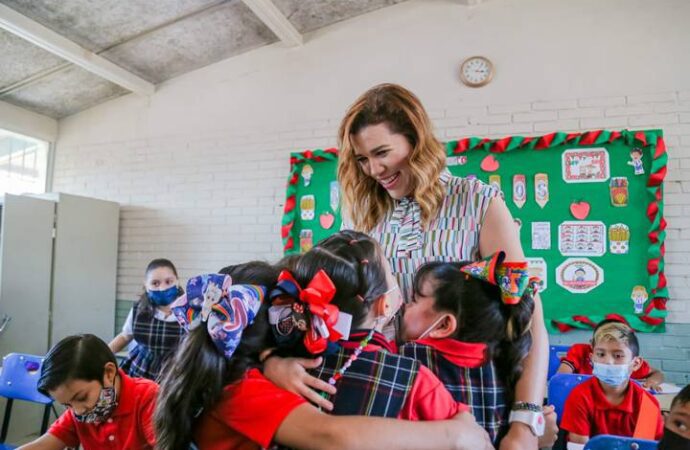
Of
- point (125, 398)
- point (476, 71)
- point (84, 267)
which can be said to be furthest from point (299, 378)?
point (84, 267)

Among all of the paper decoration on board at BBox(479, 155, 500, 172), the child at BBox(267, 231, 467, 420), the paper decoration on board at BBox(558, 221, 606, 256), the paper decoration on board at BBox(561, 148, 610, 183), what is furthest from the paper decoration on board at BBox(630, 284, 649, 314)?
the child at BBox(267, 231, 467, 420)

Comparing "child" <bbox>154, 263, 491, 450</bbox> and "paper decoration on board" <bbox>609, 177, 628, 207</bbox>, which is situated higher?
"paper decoration on board" <bbox>609, 177, 628, 207</bbox>

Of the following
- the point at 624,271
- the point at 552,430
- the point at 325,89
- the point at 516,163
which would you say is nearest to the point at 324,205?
the point at 325,89

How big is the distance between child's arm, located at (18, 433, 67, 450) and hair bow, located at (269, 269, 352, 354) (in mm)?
1172

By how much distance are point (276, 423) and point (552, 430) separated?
2.06ft

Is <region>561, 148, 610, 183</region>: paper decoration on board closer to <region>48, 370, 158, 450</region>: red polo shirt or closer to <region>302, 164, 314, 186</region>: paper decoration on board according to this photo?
<region>302, 164, 314, 186</region>: paper decoration on board

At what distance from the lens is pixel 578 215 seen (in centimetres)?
316

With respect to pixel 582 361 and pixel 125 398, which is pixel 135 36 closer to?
pixel 125 398

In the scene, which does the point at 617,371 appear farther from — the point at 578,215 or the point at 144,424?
the point at 144,424

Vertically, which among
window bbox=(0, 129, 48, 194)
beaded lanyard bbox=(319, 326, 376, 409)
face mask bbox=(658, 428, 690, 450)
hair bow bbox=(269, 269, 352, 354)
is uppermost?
window bbox=(0, 129, 48, 194)

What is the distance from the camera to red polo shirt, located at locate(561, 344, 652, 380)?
270 centimetres

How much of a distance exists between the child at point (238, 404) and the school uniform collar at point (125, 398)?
0.81 meters

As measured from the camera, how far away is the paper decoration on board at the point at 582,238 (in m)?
3.11

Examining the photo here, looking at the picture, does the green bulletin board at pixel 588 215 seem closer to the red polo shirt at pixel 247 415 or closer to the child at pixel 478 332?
the child at pixel 478 332
